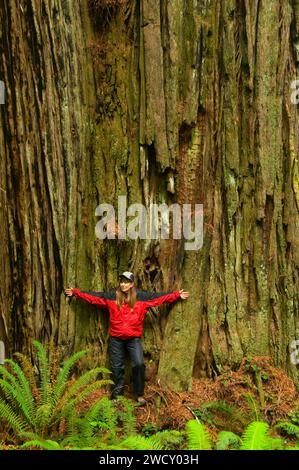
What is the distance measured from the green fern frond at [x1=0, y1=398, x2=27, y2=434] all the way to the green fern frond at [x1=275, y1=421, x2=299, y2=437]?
2.48 m

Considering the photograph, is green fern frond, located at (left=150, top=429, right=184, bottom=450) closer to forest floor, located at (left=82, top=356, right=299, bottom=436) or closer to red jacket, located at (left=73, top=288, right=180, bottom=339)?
forest floor, located at (left=82, top=356, right=299, bottom=436)

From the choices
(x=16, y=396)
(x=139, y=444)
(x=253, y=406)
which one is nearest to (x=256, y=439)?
(x=139, y=444)

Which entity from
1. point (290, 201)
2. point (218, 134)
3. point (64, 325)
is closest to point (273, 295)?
point (290, 201)

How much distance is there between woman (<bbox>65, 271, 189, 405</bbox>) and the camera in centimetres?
583

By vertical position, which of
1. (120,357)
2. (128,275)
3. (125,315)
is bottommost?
(120,357)

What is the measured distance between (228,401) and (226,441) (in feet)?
3.95

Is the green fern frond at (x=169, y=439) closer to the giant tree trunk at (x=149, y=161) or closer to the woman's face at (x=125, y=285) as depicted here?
the giant tree trunk at (x=149, y=161)

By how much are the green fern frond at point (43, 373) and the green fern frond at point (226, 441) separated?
1.73m

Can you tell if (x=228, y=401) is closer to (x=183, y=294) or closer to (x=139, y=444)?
(x=183, y=294)

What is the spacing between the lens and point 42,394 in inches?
211

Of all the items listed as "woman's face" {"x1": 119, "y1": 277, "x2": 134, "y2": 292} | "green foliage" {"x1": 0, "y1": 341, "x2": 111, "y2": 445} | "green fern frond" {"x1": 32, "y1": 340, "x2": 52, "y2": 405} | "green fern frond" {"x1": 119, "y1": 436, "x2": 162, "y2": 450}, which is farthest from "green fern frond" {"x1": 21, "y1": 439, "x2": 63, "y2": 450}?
"woman's face" {"x1": 119, "y1": 277, "x2": 134, "y2": 292}

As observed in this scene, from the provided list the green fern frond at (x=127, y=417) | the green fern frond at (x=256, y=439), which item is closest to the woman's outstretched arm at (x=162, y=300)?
the green fern frond at (x=127, y=417)

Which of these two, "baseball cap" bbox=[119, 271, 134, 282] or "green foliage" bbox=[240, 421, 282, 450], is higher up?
"baseball cap" bbox=[119, 271, 134, 282]
